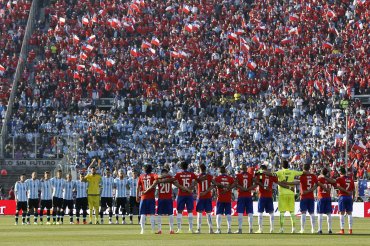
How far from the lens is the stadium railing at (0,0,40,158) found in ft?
232

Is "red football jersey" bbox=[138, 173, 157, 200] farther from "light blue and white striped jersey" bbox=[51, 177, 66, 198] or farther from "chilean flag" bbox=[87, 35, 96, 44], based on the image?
"chilean flag" bbox=[87, 35, 96, 44]

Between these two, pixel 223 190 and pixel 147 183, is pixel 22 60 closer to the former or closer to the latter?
pixel 147 183

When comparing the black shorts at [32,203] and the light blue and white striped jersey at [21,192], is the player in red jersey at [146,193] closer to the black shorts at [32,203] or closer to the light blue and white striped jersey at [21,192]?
the black shorts at [32,203]

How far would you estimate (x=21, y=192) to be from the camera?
52.8 m

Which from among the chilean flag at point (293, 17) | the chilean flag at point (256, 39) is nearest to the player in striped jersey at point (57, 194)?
the chilean flag at point (256, 39)

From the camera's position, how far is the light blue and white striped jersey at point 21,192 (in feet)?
173

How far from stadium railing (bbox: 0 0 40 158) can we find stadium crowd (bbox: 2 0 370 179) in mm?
450

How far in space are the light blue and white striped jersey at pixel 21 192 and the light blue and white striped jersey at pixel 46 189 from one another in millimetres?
723

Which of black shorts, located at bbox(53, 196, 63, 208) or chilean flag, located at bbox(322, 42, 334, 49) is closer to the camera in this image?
black shorts, located at bbox(53, 196, 63, 208)

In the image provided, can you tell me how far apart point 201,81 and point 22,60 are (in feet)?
39.0

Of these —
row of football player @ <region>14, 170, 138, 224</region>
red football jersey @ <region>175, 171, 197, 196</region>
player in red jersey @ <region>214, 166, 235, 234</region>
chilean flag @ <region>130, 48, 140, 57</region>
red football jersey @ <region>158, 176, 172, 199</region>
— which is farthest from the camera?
chilean flag @ <region>130, 48, 140, 57</region>

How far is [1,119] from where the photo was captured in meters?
73.9

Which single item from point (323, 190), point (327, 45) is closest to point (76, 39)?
point (327, 45)

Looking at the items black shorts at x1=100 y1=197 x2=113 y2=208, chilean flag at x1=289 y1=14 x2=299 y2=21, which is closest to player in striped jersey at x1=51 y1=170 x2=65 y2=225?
black shorts at x1=100 y1=197 x2=113 y2=208
